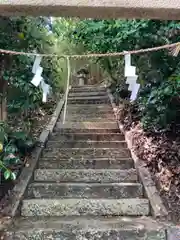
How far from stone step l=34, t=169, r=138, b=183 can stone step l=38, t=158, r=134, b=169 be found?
0.22 m

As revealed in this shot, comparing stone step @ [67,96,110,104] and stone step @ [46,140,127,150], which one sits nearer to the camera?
stone step @ [46,140,127,150]

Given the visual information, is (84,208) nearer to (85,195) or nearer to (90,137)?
(85,195)

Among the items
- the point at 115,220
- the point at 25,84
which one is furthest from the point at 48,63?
the point at 115,220

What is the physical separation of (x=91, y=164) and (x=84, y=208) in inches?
32.8

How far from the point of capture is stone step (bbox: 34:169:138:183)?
3594 mm

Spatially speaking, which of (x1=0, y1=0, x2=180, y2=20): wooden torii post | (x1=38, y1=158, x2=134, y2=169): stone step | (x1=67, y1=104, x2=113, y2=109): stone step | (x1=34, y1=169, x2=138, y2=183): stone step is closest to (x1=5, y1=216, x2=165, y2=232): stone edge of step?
(x1=34, y1=169, x2=138, y2=183): stone step

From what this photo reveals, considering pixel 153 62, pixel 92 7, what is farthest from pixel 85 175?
pixel 92 7

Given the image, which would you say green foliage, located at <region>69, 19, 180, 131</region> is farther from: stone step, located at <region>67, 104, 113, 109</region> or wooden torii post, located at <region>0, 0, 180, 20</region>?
stone step, located at <region>67, 104, 113, 109</region>

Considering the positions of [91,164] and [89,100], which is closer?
[91,164]

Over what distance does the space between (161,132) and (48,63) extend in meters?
2.30

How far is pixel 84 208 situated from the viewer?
310 cm

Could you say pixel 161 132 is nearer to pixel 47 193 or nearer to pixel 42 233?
pixel 47 193

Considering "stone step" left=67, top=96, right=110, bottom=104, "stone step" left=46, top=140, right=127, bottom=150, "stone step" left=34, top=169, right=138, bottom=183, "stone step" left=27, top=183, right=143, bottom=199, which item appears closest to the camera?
"stone step" left=27, top=183, right=143, bottom=199

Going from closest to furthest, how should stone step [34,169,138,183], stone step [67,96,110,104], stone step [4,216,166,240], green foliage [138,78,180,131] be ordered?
stone step [4,216,166,240], green foliage [138,78,180,131], stone step [34,169,138,183], stone step [67,96,110,104]
